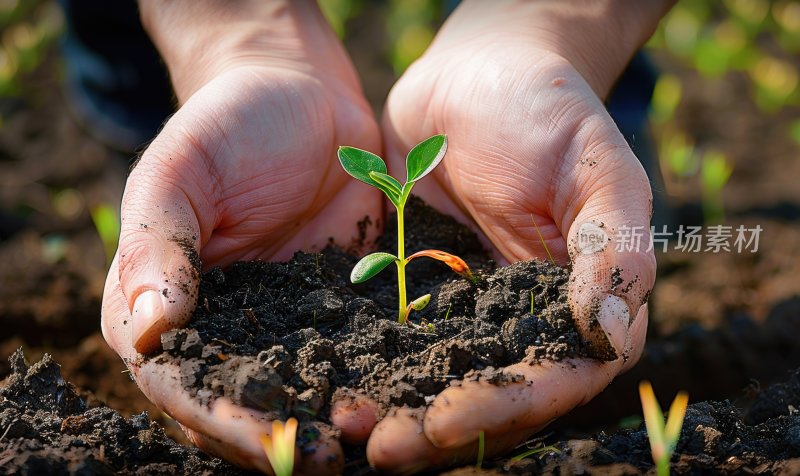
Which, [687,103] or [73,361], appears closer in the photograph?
[73,361]

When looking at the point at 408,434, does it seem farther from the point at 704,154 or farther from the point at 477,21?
the point at 704,154

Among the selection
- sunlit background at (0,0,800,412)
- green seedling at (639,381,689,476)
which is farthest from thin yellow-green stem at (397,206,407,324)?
sunlit background at (0,0,800,412)

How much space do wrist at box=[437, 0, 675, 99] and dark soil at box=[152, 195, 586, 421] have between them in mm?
853

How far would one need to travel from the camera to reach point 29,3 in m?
5.71

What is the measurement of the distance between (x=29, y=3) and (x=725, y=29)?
4.75 metres

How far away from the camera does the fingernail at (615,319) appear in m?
1.61

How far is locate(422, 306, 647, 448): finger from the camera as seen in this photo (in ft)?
4.73

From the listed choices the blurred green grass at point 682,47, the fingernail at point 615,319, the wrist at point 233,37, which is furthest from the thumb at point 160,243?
the blurred green grass at point 682,47

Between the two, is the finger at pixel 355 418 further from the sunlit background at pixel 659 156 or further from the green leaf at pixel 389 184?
the sunlit background at pixel 659 156

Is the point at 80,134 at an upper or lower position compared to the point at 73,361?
lower

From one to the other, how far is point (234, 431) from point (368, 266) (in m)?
0.45

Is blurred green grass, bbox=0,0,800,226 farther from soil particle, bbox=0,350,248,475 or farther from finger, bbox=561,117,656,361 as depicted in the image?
A: soil particle, bbox=0,350,248,475

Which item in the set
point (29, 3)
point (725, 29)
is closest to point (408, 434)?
point (725, 29)

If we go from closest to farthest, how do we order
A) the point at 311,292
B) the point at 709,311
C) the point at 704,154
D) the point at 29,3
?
1. the point at 311,292
2. the point at 709,311
3. the point at 704,154
4. the point at 29,3
